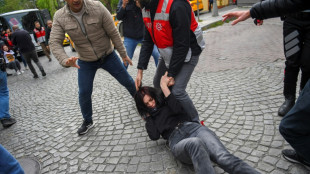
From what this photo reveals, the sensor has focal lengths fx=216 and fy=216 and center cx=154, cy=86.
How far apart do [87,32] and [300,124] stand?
8.51 ft

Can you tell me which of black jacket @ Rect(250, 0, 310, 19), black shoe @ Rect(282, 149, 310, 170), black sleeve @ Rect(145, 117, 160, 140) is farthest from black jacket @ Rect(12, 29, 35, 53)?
black shoe @ Rect(282, 149, 310, 170)

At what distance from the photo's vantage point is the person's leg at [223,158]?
1.81m

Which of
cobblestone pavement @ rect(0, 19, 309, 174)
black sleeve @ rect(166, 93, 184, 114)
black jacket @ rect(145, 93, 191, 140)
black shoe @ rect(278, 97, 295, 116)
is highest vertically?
black sleeve @ rect(166, 93, 184, 114)

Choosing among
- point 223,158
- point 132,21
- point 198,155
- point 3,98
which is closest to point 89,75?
point 132,21

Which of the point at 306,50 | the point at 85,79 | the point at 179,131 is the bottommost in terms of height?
the point at 179,131

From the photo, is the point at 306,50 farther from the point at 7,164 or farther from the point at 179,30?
the point at 7,164

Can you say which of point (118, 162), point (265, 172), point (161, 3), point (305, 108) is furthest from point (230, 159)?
point (161, 3)

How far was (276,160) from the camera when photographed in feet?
7.38

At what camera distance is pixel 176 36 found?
216 cm

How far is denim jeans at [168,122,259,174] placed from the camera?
185cm

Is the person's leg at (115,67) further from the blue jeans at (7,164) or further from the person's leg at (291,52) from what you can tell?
the person's leg at (291,52)

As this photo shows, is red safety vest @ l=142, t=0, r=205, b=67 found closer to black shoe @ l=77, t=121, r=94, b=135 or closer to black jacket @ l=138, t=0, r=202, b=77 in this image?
black jacket @ l=138, t=0, r=202, b=77

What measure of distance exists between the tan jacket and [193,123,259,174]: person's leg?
186cm

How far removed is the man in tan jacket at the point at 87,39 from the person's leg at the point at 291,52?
86.8 inches
